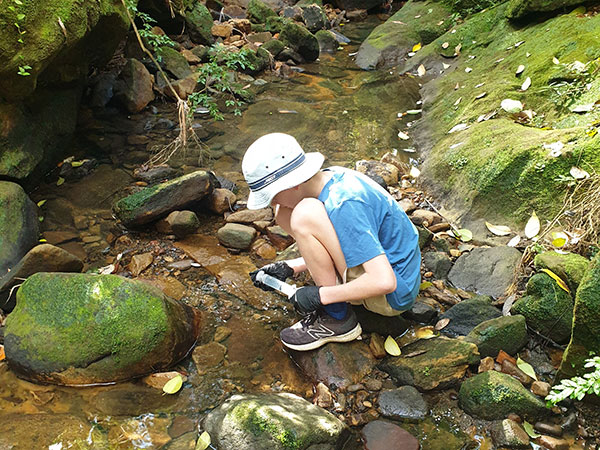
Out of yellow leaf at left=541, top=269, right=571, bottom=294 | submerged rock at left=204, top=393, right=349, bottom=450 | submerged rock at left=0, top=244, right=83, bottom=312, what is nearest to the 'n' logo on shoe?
submerged rock at left=204, top=393, right=349, bottom=450

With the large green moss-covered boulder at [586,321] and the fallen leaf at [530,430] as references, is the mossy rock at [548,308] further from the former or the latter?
the fallen leaf at [530,430]

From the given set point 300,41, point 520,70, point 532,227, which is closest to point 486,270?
point 532,227

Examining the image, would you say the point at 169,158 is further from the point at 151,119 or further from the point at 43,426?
the point at 43,426

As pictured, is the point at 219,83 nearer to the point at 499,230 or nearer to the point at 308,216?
the point at 499,230

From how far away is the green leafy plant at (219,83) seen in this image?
5.31 meters

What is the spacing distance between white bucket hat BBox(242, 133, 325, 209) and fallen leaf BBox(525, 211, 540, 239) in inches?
Answer: 63.8

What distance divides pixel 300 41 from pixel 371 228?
6.58 metres

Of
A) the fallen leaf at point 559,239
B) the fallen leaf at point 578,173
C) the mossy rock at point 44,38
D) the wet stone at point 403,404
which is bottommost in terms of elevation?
the wet stone at point 403,404

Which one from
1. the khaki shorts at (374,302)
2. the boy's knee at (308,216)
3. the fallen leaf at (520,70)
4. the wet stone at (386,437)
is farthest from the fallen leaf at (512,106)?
the wet stone at (386,437)

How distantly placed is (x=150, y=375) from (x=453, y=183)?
273cm

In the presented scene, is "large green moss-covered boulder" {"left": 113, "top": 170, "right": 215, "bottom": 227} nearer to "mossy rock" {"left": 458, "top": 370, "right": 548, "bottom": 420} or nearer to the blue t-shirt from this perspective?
the blue t-shirt

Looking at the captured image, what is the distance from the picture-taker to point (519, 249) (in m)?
3.32

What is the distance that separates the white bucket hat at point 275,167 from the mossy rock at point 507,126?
5.75ft

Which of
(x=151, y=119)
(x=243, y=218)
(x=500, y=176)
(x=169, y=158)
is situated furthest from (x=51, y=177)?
(x=500, y=176)
